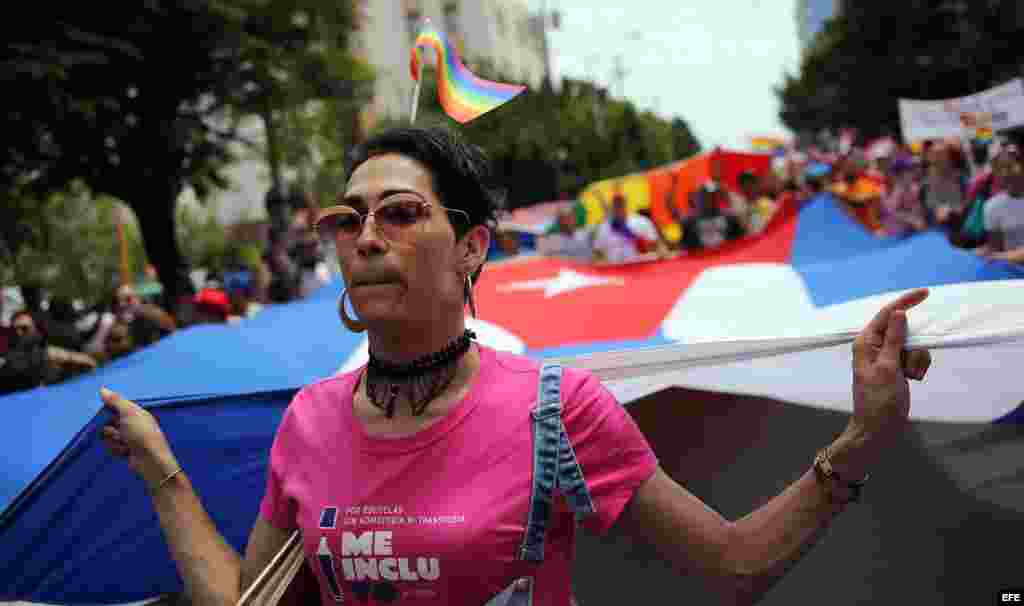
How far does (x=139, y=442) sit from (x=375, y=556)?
2.08 feet

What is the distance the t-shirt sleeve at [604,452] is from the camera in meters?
1.73

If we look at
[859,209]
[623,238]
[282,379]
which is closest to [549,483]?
[282,379]

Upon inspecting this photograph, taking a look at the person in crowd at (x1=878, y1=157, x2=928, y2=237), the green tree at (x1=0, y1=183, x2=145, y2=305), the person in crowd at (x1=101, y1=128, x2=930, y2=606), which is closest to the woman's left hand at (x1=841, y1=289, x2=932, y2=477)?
the person in crowd at (x1=101, y1=128, x2=930, y2=606)

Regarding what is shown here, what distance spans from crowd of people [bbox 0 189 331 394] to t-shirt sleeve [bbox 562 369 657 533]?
67 cm

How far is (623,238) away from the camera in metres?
9.18

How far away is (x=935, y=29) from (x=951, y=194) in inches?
1077

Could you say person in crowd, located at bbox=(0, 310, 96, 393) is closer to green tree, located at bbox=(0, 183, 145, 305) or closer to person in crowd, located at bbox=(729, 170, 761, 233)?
person in crowd, located at bbox=(729, 170, 761, 233)

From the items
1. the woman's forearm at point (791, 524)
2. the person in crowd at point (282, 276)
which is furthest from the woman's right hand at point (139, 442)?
the person in crowd at point (282, 276)

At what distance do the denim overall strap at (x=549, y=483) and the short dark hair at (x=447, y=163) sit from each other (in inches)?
16.5

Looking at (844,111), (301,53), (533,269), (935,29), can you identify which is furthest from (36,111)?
(844,111)

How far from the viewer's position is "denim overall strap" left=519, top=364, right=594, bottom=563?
1716 millimetres

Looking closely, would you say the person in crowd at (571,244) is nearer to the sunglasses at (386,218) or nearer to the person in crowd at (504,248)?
the person in crowd at (504,248)

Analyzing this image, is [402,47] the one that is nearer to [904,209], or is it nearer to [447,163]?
[904,209]

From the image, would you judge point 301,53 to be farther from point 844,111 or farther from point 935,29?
point 844,111
